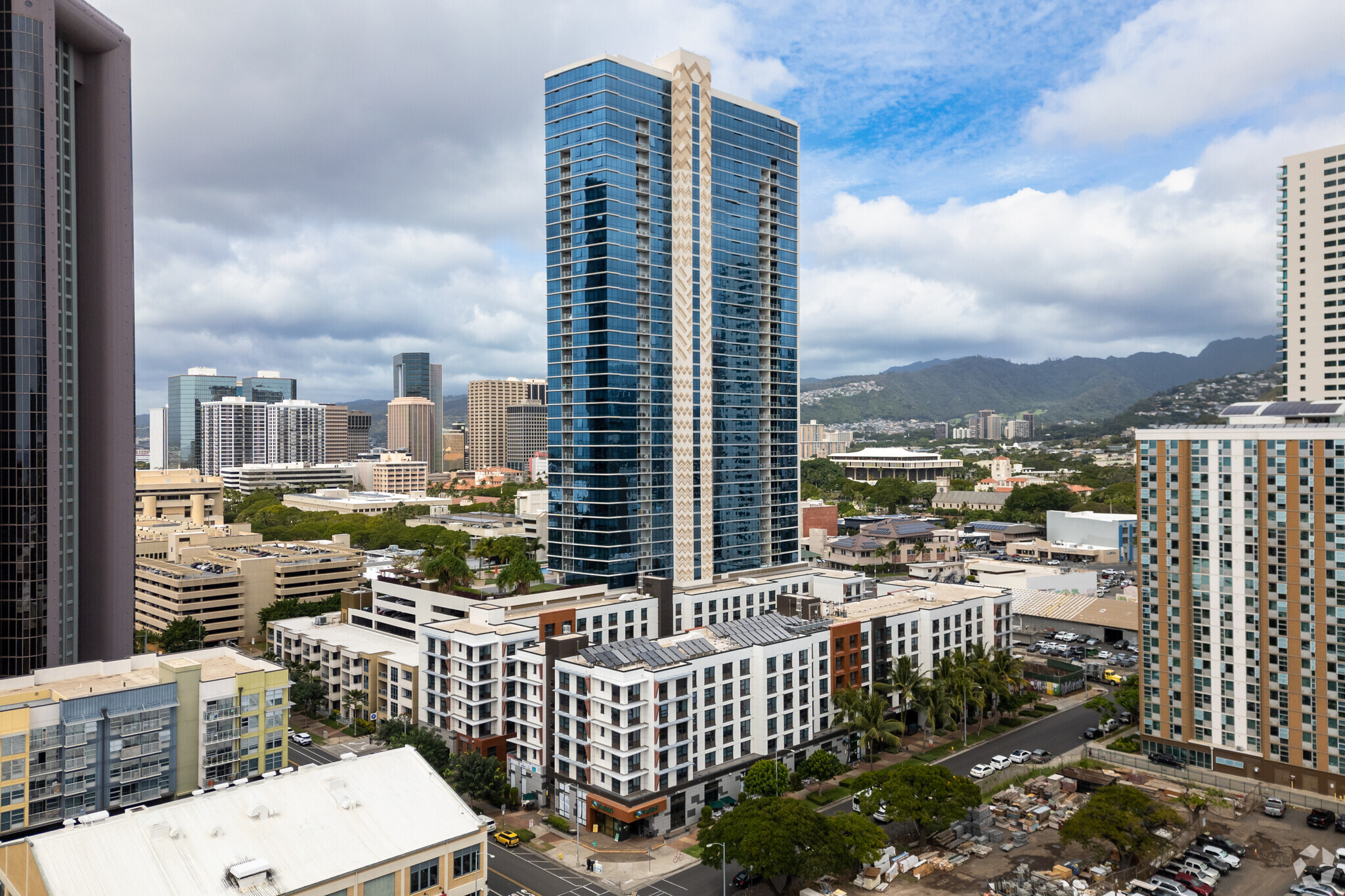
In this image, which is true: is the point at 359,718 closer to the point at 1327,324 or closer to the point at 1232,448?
the point at 1232,448

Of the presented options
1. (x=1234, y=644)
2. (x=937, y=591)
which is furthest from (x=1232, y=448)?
(x=937, y=591)

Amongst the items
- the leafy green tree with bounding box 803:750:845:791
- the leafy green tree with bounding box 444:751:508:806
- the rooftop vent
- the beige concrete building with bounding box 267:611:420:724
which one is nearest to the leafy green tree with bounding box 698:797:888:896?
the leafy green tree with bounding box 803:750:845:791

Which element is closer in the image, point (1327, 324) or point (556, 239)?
point (556, 239)

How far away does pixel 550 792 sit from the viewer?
86.9 metres

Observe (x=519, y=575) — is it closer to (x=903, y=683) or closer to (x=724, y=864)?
(x=903, y=683)

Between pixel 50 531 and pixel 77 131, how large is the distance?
183 ft

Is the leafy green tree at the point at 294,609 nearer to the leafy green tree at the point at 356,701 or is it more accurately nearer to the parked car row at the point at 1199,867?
the leafy green tree at the point at 356,701

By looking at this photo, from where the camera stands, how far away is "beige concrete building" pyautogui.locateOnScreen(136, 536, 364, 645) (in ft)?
489

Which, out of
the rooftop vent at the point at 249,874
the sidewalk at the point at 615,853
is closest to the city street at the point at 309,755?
the sidewalk at the point at 615,853

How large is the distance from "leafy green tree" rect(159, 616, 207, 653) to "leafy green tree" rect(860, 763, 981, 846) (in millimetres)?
115424

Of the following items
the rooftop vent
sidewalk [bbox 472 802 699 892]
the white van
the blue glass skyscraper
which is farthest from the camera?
the blue glass skyscraper

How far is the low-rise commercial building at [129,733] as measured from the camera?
7019 centimetres

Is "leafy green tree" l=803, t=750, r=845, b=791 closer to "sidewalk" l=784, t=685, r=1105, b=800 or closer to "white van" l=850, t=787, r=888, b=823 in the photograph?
"sidewalk" l=784, t=685, r=1105, b=800

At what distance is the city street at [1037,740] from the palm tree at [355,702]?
73.4 m
